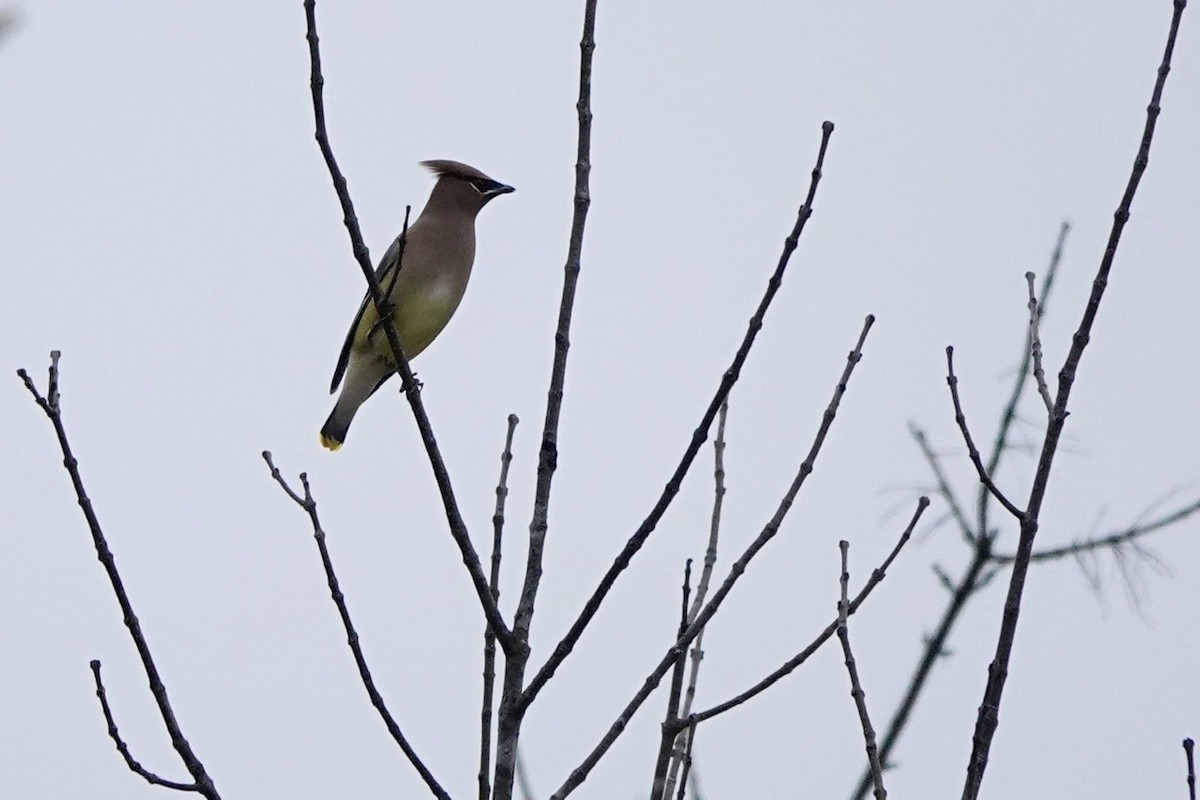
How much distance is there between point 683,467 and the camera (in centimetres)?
221

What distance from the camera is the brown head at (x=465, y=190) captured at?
5.27 meters

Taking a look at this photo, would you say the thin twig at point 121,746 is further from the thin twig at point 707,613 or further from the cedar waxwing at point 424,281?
the cedar waxwing at point 424,281

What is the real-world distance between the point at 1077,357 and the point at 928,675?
588 mm

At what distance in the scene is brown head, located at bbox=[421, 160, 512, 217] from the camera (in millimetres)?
5270

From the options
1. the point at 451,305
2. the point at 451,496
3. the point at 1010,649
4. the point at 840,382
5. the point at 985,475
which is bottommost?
the point at 1010,649

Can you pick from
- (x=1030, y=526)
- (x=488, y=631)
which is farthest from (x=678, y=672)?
(x=1030, y=526)

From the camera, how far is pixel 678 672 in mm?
2504

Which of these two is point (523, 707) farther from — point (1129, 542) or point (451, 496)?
point (1129, 542)

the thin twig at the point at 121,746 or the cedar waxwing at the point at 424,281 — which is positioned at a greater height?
the cedar waxwing at the point at 424,281

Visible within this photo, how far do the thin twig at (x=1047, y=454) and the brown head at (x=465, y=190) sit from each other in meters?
3.25

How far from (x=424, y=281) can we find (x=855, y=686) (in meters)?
3.03

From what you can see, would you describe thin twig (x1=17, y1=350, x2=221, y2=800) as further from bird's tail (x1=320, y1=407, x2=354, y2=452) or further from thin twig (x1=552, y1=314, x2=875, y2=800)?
bird's tail (x1=320, y1=407, x2=354, y2=452)

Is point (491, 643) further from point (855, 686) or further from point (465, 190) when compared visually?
point (465, 190)

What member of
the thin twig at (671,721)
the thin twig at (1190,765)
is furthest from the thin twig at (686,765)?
the thin twig at (1190,765)
